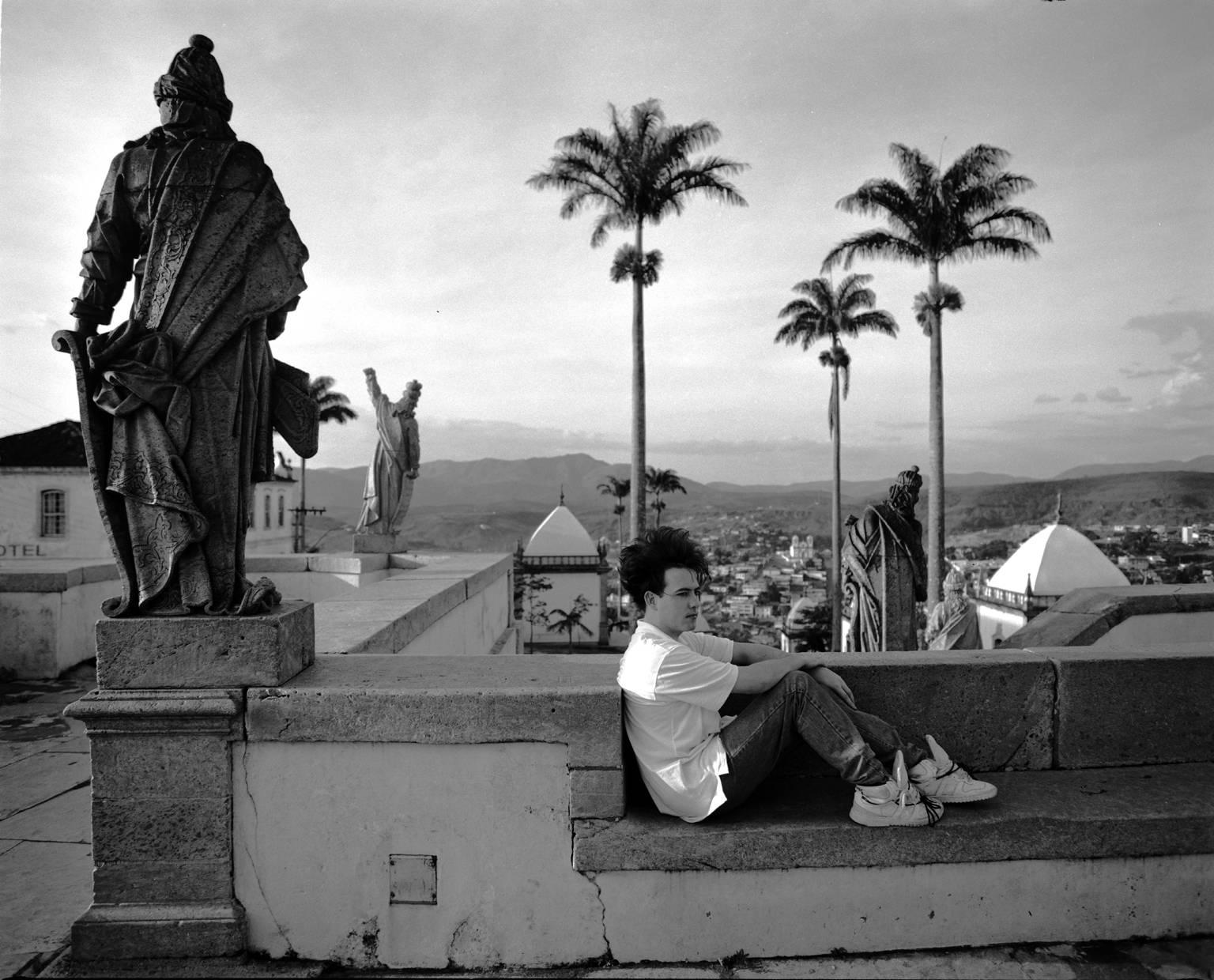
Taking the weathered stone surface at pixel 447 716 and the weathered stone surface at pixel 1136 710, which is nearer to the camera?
the weathered stone surface at pixel 447 716

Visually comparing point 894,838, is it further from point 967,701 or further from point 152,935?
point 152,935

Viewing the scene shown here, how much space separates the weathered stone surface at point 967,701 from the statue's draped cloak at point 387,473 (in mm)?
10619

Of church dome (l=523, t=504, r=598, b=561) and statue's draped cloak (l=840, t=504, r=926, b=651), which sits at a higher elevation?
statue's draped cloak (l=840, t=504, r=926, b=651)

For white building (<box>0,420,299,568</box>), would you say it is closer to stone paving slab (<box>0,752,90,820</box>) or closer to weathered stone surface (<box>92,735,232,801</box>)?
stone paving slab (<box>0,752,90,820</box>)

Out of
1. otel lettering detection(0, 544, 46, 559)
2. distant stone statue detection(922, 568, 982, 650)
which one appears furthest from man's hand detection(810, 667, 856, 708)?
otel lettering detection(0, 544, 46, 559)

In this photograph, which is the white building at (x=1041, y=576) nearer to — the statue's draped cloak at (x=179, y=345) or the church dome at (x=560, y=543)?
the church dome at (x=560, y=543)

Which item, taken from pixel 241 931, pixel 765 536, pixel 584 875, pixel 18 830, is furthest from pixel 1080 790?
pixel 765 536

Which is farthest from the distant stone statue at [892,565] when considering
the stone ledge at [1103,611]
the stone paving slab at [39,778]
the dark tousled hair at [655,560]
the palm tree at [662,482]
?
the palm tree at [662,482]

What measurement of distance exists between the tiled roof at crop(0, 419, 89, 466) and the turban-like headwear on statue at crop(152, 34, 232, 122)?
3101cm

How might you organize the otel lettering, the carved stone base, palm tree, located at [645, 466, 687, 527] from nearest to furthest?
the carved stone base, the otel lettering, palm tree, located at [645, 466, 687, 527]

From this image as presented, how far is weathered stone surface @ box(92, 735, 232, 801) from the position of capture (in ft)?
8.76

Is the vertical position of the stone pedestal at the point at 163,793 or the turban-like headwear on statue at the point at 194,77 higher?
the turban-like headwear on statue at the point at 194,77

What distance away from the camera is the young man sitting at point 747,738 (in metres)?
2.60

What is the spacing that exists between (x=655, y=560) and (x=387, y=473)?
10790mm
